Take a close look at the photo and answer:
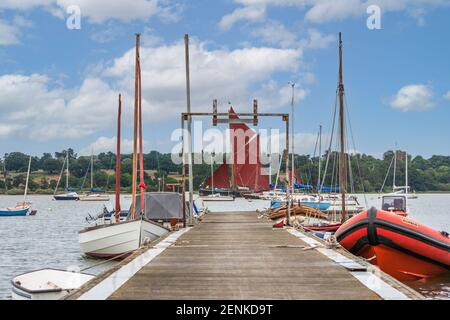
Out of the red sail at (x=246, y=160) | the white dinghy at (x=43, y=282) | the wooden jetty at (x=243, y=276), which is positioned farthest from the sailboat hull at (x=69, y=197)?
the white dinghy at (x=43, y=282)

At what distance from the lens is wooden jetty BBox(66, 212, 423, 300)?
33.4 ft


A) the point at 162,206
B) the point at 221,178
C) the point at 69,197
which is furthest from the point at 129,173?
the point at 162,206

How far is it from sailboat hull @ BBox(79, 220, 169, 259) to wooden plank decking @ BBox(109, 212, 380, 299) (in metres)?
5.22

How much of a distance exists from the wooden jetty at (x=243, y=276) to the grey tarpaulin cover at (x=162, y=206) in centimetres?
1015

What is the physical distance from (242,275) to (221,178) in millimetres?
90774

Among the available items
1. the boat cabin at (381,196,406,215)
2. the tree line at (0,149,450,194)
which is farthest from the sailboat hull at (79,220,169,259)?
the tree line at (0,149,450,194)

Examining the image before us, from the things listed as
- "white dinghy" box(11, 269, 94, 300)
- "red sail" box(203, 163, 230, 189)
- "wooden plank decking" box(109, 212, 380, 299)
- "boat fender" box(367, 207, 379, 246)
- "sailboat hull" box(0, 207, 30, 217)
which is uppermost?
"red sail" box(203, 163, 230, 189)

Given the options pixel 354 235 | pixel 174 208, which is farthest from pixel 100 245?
pixel 354 235

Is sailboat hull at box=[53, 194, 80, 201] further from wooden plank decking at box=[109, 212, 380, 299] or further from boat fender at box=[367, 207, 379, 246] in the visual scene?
boat fender at box=[367, 207, 379, 246]

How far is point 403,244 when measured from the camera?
18.0m

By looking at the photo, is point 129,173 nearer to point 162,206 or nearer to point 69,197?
point 69,197

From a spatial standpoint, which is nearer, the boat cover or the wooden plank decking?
the wooden plank decking

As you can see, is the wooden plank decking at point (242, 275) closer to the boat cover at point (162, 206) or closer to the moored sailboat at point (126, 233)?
the moored sailboat at point (126, 233)
